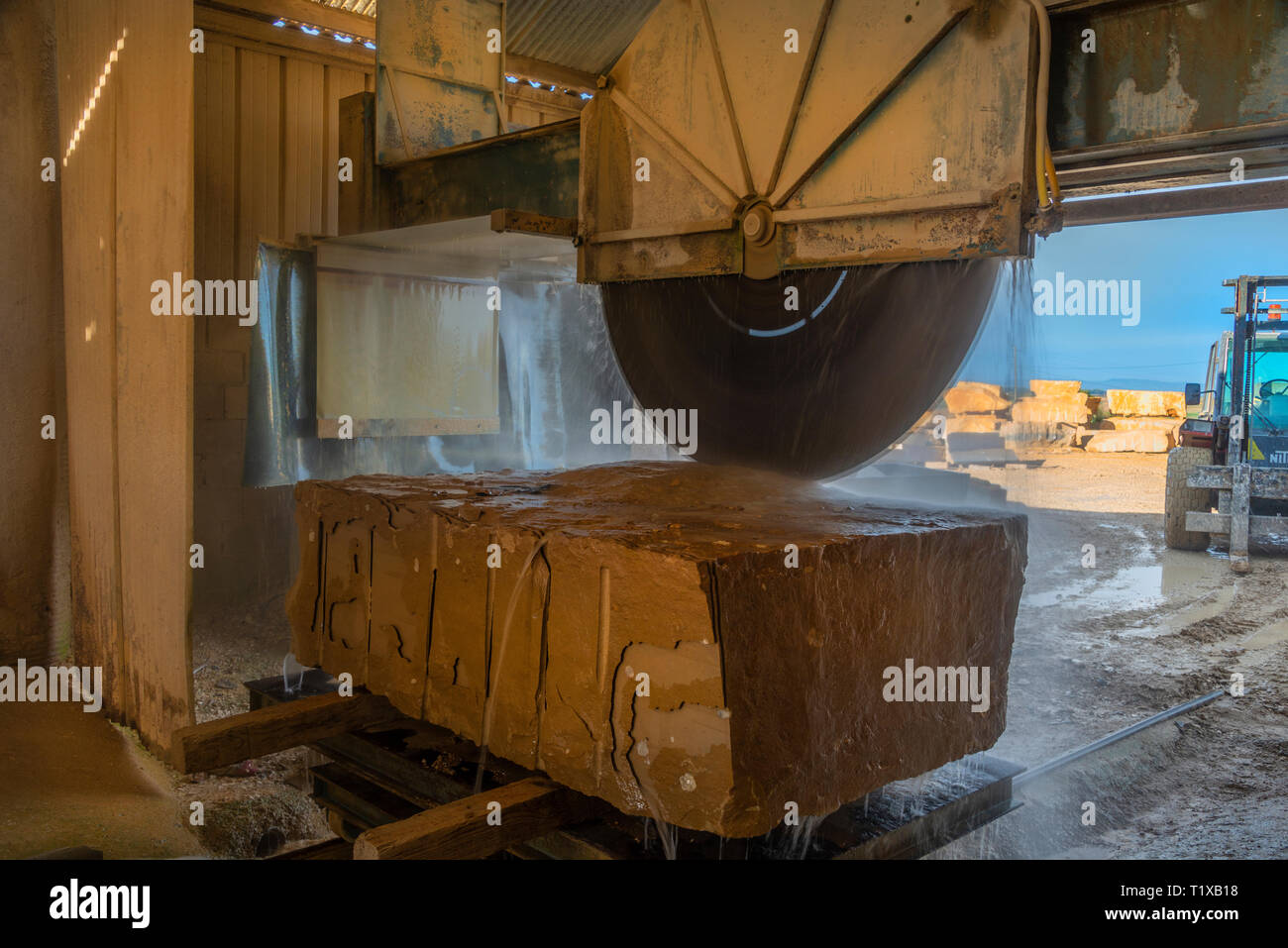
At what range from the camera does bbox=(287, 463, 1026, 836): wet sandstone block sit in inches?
86.0

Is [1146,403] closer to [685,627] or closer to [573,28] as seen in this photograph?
[573,28]

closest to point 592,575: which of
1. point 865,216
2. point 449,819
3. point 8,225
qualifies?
point 449,819

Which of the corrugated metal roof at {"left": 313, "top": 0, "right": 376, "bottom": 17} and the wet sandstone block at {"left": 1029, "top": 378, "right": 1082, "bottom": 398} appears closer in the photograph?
the corrugated metal roof at {"left": 313, "top": 0, "right": 376, "bottom": 17}

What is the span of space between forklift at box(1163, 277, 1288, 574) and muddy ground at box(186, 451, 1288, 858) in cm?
38

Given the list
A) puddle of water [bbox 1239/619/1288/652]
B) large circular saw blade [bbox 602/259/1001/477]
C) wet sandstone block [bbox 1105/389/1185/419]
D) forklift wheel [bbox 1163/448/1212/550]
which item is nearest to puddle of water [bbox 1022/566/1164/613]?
puddle of water [bbox 1239/619/1288/652]

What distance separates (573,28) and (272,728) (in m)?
6.86

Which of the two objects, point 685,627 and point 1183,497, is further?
point 1183,497

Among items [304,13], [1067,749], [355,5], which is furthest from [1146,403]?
[304,13]

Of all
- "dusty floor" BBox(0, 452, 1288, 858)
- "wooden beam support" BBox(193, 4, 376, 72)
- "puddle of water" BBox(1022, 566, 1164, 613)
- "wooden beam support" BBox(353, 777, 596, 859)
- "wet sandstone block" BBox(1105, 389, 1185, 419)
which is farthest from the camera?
"wet sandstone block" BBox(1105, 389, 1185, 419)

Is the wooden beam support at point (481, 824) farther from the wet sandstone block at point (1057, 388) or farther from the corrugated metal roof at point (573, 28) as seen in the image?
the wet sandstone block at point (1057, 388)

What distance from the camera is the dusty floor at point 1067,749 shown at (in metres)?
4.02

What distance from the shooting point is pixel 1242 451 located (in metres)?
9.78

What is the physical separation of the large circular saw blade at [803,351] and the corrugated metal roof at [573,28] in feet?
A: 16.0

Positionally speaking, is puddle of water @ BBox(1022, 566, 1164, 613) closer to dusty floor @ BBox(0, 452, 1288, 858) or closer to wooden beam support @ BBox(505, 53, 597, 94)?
dusty floor @ BBox(0, 452, 1288, 858)
